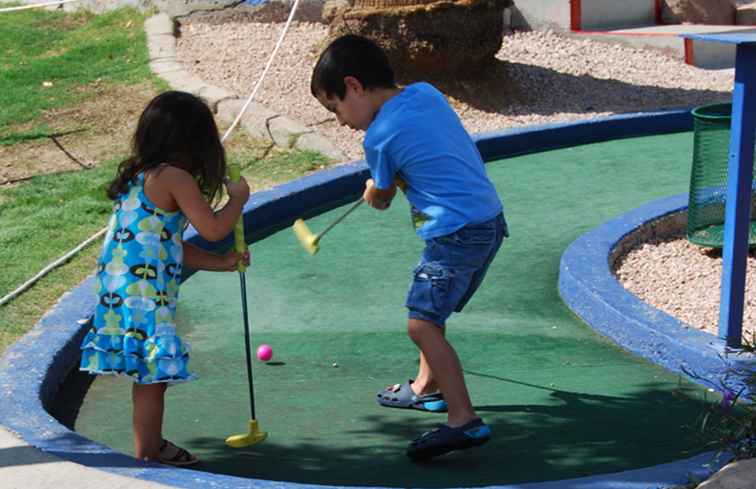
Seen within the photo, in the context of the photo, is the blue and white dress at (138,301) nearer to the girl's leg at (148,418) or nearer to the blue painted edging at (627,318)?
the girl's leg at (148,418)

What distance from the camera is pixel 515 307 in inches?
226

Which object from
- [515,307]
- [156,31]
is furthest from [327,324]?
[156,31]

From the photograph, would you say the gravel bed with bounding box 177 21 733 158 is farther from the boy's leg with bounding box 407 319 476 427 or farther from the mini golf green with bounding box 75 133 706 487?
the boy's leg with bounding box 407 319 476 427

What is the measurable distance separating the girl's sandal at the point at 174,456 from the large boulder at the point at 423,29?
573cm

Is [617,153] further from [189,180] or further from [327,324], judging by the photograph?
[189,180]

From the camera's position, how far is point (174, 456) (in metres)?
4.14

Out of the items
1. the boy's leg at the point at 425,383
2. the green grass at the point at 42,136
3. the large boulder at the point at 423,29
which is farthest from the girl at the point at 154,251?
the large boulder at the point at 423,29

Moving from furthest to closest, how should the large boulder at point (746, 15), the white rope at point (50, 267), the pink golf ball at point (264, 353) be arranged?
the large boulder at point (746, 15), the white rope at point (50, 267), the pink golf ball at point (264, 353)

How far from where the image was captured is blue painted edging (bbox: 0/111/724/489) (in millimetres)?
3701

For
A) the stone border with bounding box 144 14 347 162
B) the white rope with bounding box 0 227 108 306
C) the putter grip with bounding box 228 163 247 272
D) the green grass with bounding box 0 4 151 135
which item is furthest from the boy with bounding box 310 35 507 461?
the green grass with bounding box 0 4 151 135

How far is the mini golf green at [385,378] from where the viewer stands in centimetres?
421

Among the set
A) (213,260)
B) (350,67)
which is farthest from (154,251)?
(350,67)

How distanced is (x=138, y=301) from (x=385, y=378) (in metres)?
1.28

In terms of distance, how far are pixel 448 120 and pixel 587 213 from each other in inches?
120
